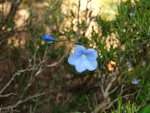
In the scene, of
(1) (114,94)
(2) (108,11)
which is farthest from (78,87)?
(2) (108,11)

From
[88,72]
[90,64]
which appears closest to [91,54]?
[90,64]

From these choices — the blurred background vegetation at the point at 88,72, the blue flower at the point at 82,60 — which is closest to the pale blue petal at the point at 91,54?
the blue flower at the point at 82,60

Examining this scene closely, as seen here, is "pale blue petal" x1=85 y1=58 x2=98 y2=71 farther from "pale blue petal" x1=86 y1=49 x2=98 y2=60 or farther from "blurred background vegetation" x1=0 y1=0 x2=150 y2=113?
"blurred background vegetation" x1=0 y1=0 x2=150 y2=113

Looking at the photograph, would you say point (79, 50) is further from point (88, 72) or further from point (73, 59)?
point (88, 72)

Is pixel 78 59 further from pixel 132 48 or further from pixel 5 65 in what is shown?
pixel 5 65

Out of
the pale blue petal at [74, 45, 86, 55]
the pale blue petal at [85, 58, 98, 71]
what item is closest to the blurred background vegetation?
the pale blue petal at [74, 45, 86, 55]

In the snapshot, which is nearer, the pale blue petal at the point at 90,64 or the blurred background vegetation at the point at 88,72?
the pale blue petal at the point at 90,64

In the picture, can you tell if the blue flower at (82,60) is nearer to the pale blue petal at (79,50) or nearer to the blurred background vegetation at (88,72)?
the pale blue petal at (79,50)

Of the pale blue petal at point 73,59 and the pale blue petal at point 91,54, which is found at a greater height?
the pale blue petal at point 91,54
